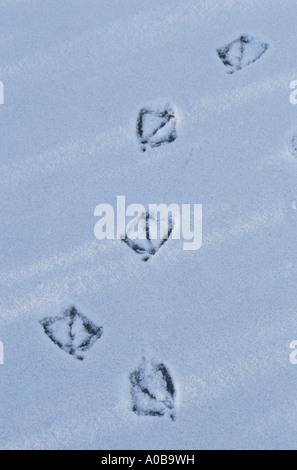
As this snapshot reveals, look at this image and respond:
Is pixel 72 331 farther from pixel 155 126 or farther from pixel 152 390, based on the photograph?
pixel 155 126

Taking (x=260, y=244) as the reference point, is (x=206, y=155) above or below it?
above

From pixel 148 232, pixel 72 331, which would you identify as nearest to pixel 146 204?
pixel 148 232

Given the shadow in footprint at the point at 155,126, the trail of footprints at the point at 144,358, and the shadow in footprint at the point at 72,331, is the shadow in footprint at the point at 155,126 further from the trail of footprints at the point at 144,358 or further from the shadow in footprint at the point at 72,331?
the shadow in footprint at the point at 72,331

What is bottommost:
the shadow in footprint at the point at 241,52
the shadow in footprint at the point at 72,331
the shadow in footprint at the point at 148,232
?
the shadow in footprint at the point at 72,331

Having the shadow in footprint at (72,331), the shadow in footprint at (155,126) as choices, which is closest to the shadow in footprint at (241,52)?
the shadow in footprint at (155,126)

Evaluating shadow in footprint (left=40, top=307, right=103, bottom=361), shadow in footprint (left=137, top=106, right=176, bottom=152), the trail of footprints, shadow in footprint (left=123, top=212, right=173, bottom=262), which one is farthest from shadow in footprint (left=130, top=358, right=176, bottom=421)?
shadow in footprint (left=137, top=106, right=176, bottom=152)
